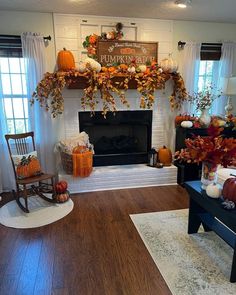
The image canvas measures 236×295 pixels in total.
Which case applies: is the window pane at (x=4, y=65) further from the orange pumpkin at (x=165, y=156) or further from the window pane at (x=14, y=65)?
the orange pumpkin at (x=165, y=156)

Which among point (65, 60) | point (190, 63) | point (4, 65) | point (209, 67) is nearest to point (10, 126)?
point (4, 65)

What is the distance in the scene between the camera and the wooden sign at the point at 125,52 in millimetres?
3401

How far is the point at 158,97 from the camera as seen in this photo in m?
3.85

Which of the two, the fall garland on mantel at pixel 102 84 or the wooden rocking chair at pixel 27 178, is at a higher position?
the fall garland on mantel at pixel 102 84

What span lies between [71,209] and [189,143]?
1.74m

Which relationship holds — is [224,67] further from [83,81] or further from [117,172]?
[117,172]

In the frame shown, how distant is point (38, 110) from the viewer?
3389mm

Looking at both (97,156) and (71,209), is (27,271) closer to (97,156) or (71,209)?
(71,209)

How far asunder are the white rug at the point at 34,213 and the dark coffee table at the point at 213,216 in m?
1.49

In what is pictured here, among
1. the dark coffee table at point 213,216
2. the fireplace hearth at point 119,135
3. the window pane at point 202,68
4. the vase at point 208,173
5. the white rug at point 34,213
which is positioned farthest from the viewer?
the window pane at point 202,68

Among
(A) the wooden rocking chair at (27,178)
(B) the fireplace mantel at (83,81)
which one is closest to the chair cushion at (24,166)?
(A) the wooden rocking chair at (27,178)

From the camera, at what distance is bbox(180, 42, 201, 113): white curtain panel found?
368 centimetres

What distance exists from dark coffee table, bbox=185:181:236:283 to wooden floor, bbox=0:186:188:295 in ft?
1.93

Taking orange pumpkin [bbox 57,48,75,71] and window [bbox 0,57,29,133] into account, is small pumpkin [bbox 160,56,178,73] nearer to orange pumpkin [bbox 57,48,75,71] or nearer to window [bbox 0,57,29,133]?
orange pumpkin [bbox 57,48,75,71]
